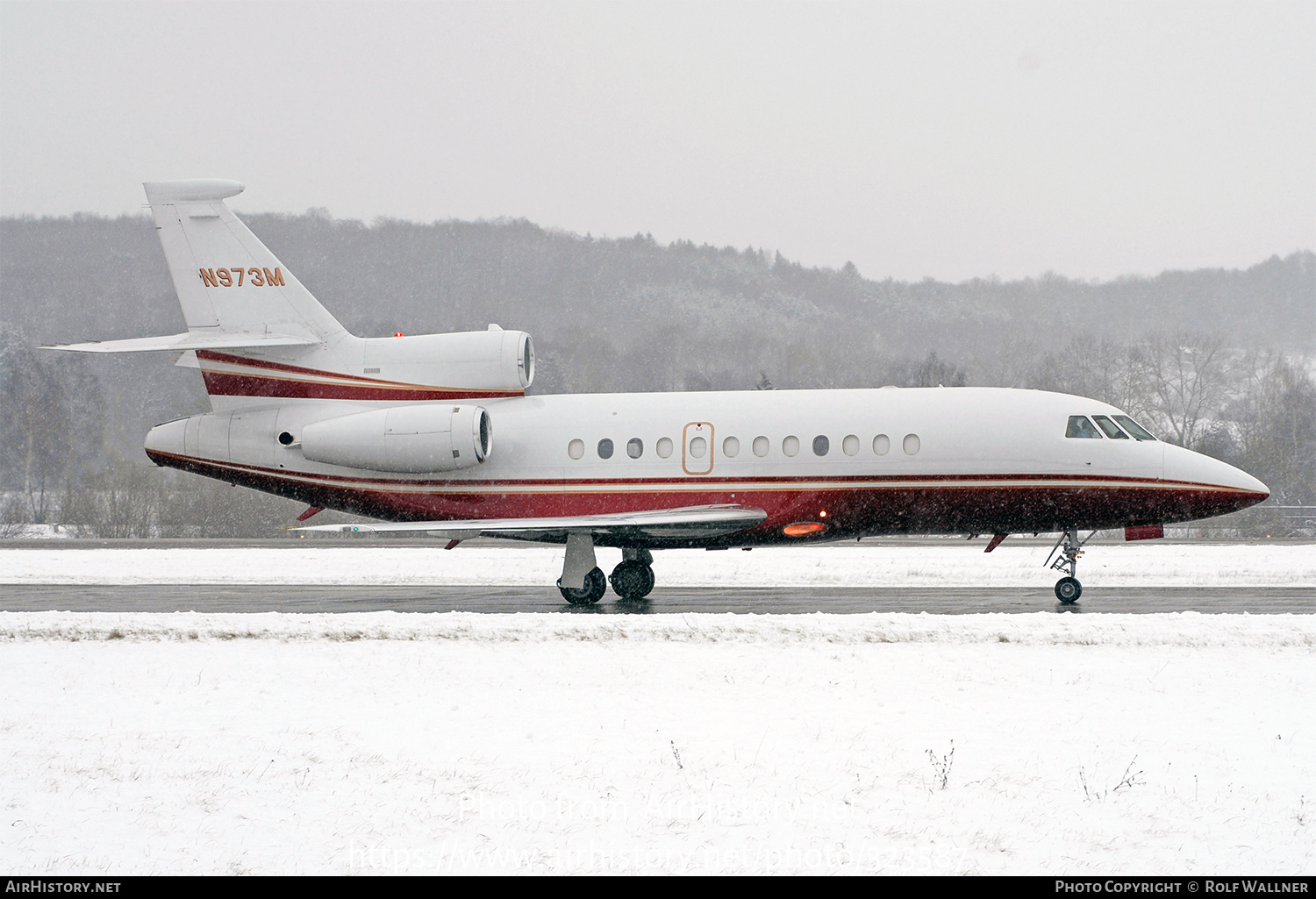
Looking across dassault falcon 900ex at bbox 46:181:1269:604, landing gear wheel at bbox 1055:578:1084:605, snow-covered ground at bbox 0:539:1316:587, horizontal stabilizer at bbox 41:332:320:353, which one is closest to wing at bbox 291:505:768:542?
dassault falcon 900ex at bbox 46:181:1269:604

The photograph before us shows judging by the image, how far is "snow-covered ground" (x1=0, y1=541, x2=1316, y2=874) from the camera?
6.57m

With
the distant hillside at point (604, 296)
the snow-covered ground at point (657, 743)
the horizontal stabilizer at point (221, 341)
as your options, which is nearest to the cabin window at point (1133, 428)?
the snow-covered ground at point (657, 743)

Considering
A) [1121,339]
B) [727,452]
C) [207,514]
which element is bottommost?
[207,514]

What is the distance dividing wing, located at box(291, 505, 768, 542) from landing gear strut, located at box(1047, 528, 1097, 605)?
482 centimetres

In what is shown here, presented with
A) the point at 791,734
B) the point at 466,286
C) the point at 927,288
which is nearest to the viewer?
the point at 791,734

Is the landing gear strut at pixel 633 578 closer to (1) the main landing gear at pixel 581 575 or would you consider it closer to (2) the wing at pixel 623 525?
(1) the main landing gear at pixel 581 575

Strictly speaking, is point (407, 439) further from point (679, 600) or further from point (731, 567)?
point (731, 567)

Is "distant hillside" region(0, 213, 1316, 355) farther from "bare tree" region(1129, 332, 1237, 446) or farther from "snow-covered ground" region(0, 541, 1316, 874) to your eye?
"snow-covered ground" region(0, 541, 1316, 874)

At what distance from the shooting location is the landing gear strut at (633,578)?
2031 cm

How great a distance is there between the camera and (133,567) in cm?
2872

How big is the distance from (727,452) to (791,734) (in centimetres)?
1071

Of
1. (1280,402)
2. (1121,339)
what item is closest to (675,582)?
(1280,402)

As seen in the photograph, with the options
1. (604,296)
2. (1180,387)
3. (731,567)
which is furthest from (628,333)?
(731,567)

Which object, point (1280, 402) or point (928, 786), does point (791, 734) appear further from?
point (1280, 402)
